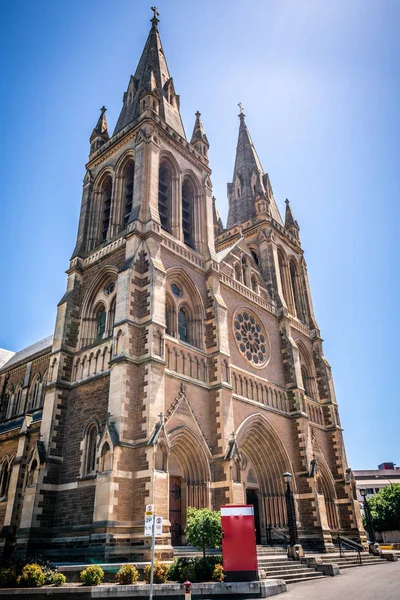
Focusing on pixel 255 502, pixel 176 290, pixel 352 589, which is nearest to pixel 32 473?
pixel 176 290

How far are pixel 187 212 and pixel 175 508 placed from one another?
1721 centimetres

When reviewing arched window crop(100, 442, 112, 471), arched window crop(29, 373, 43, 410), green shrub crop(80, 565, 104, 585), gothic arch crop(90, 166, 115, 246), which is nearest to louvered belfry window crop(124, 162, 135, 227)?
gothic arch crop(90, 166, 115, 246)

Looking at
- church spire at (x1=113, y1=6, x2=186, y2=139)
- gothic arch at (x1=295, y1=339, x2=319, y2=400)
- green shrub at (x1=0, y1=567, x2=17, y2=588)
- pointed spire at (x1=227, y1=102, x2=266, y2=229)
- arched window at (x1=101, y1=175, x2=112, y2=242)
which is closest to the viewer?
green shrub at (x1=0, y1=567, x2=17, y2=588)

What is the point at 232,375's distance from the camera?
2430cm

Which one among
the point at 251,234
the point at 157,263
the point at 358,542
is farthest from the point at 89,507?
the point at 251,234

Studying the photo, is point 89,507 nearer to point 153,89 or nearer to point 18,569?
point 18,569

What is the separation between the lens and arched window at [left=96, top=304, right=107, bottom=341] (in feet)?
75.9

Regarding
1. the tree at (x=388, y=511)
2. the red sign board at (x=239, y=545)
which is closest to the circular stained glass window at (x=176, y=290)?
the red sign board at (x=239, y=545)

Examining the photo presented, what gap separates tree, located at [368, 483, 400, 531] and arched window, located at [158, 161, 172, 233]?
38.2 metres

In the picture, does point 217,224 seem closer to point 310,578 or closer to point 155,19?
point 155,19

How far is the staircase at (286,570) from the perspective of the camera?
16.0 meters

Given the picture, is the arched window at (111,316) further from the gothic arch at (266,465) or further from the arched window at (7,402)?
the arched window at (7,402)

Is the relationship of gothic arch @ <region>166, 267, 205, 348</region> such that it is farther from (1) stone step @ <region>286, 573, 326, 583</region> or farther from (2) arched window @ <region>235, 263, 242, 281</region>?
(1) stone step @ <region>286, 573, 326, 583</region>

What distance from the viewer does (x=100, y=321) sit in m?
23.7
